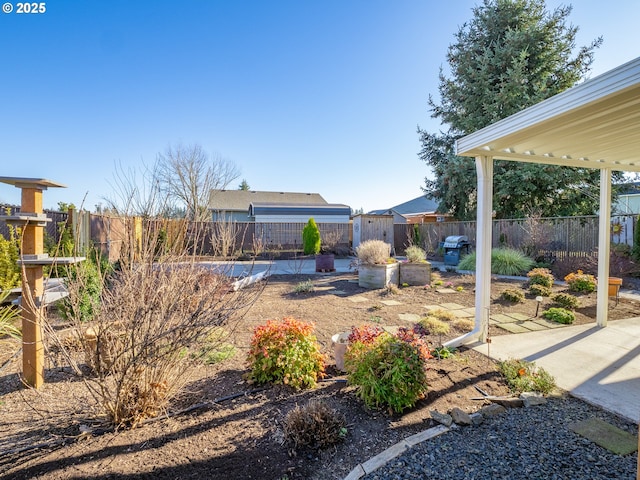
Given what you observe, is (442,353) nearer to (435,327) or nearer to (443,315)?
(435,327)

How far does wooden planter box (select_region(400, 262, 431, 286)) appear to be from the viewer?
7520 millimetres

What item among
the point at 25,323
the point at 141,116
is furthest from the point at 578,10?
the point at 25,323

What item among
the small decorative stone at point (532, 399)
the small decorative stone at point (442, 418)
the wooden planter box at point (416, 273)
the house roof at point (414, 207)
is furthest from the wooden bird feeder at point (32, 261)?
the house roof at point (414, 207)

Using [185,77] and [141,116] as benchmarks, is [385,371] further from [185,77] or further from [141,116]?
[141,116]

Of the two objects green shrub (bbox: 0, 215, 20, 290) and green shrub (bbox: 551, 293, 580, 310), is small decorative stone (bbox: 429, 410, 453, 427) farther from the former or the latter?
green shrub (bbox: 0, 215, 20, 290)

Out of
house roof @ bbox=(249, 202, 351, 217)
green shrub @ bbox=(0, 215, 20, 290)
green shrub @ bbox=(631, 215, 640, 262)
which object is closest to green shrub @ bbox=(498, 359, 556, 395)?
green shrub @ bbox=(0, 215, 20, 290)

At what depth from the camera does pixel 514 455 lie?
67.4 inches

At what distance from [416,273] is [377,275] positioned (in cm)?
109

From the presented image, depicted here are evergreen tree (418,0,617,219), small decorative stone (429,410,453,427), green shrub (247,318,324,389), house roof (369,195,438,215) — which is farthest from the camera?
house roof (369,195,438,215)

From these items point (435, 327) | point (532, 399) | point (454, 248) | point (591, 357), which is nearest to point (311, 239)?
point (454, 248)

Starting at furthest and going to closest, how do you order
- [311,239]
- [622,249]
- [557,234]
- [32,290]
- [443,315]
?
[311,239] < [557,234] < [622,249] < [443,315] < [32,290]

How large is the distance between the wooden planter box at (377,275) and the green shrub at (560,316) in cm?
310

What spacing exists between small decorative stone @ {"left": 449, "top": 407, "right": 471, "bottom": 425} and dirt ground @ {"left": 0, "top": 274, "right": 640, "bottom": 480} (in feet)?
0.56

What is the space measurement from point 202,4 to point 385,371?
22.9 feet
